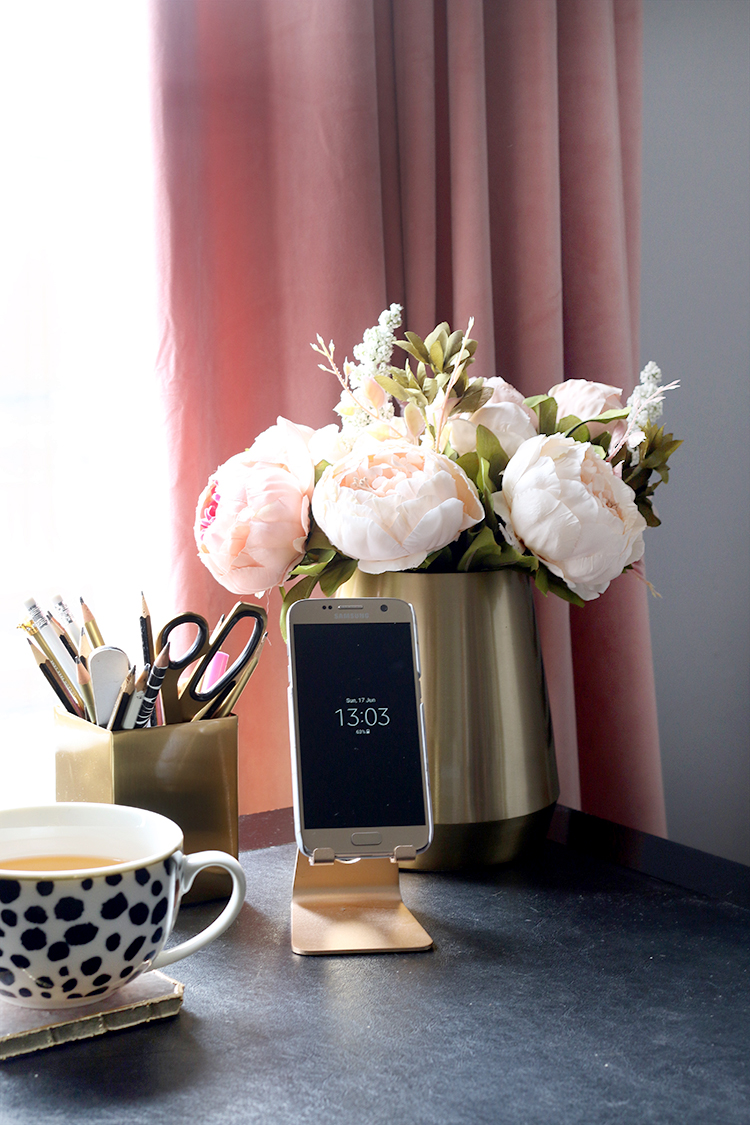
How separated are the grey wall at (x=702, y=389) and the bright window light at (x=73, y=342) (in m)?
0.80

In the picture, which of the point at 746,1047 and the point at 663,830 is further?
the point at 663,830

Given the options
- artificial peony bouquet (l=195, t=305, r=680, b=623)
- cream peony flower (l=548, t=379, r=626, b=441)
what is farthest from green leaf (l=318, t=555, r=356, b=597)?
cream peony flower (l=548, t=379, r=626, b=441)

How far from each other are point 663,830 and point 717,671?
374 mm

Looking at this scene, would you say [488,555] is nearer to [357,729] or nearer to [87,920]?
[357,729]

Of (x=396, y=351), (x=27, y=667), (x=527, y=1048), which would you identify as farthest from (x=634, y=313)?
(x=527, y=1048)

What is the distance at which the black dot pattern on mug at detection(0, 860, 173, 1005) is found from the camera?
0.43 m

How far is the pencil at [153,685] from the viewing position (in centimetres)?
61

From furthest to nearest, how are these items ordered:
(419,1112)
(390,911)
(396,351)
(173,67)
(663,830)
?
1. (663,830)
2. (396,351)
3. (173,67)
4. (390,911)
5. (419,1112)

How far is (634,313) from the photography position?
120 centimetres

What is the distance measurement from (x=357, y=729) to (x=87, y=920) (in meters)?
0.22

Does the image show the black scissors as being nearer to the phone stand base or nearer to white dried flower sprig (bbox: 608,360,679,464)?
the phone stand base

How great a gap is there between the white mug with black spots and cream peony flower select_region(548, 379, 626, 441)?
43 cm

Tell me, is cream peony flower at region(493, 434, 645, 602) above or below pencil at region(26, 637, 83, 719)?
above

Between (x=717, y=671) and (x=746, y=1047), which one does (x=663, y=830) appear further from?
(x=746, y=1047)
